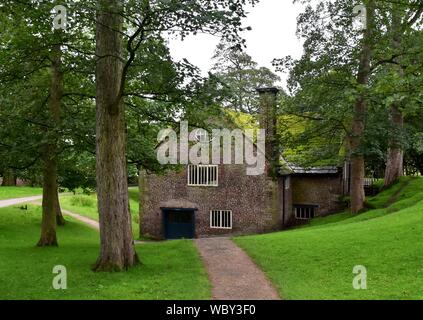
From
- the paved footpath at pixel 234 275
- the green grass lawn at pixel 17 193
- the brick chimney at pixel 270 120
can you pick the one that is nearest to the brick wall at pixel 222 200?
the brick chimney at pixel 270 120

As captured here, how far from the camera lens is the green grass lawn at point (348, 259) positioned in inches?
419

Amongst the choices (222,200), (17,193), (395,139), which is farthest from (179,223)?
(17,193)

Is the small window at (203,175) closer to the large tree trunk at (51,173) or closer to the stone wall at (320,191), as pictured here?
the stone wall at (320,191)

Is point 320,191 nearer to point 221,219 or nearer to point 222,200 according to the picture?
point 222,200

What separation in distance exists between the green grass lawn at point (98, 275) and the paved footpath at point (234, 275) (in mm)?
352

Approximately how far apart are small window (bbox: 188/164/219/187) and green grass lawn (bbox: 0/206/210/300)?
11.0 meters

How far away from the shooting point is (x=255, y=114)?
86.8 feet

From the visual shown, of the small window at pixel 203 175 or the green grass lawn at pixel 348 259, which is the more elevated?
the small window at pixel 203 175

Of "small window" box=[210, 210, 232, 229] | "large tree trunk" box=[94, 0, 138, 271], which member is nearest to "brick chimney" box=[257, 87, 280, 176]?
"small window" box=[210, 210, 232, 229]

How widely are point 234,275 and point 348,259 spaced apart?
12.2 feet

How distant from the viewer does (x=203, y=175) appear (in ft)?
103

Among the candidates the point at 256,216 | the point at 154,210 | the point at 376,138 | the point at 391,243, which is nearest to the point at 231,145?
the point at 256,216

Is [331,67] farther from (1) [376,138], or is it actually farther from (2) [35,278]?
(2) [35,278]

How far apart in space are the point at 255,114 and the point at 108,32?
14.7 metres
